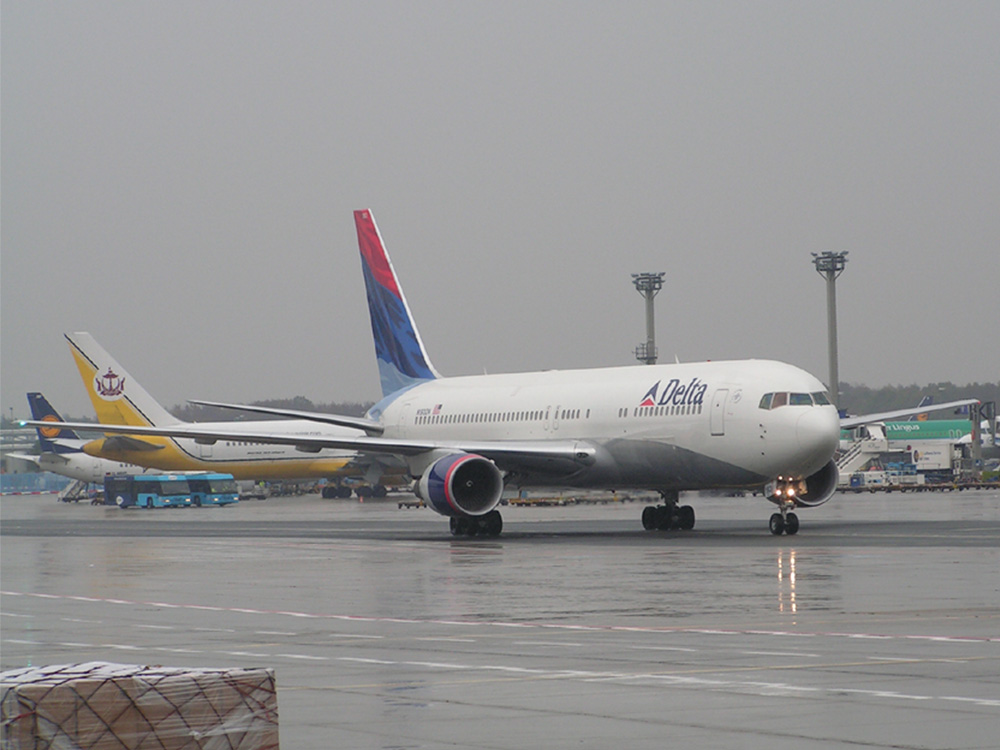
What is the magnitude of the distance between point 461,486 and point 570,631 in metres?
21.5

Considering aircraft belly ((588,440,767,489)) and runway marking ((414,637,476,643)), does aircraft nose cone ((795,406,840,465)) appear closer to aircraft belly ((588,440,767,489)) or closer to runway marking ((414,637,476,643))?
aircraft belly ((588,440,767,489))

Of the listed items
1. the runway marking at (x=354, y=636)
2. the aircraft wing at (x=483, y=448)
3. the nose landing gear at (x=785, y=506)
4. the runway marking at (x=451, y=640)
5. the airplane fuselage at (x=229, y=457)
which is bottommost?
the runway marking at (x=354, y=636)

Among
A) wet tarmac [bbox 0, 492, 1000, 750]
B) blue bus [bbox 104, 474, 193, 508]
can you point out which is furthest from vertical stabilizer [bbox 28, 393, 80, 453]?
wet tarmac [bbox 0, 492, 1000, 750]

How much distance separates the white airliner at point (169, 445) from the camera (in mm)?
78500

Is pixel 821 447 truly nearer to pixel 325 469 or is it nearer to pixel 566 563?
pixel 566 563

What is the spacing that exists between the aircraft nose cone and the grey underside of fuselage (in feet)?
4.50

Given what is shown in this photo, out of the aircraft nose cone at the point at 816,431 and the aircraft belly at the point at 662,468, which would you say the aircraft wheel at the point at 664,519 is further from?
the aircraft nose cone at the point at 816,431

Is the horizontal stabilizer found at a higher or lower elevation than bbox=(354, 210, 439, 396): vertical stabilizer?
lower

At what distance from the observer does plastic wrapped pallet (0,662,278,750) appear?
714 centimetres

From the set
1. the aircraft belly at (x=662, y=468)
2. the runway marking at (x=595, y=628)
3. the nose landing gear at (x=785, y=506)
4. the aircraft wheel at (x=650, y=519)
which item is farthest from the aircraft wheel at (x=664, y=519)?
the runway marking at (x=595, y=628)

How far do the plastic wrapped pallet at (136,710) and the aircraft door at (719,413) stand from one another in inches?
1132

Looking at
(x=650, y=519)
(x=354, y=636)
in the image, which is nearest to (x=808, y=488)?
(x=650, y=519)

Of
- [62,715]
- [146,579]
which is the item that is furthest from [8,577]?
[62,715]

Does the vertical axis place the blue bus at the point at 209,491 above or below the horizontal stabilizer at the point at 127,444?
below
